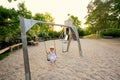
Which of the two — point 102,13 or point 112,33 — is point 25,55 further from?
point 112,33

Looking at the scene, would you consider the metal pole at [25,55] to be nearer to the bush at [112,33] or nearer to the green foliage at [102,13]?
the green foliage at [102,13]

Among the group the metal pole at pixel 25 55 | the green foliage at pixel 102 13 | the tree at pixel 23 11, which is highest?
the green foliage at pixel 102 13

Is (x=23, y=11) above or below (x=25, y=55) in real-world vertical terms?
above

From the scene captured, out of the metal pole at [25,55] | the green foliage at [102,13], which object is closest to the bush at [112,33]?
the green foliage at [102,13]

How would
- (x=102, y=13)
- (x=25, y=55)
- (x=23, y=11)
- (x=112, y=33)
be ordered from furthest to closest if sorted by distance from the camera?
(x=112, y=33) → (x=102, y=13) → (x=23, y=11) → (x=25, y=55)

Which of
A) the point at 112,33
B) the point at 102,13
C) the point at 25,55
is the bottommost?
the point at 25,55

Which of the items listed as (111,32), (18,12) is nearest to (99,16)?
(111,32)

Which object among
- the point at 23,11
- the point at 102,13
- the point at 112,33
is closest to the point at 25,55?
the point at 23,11

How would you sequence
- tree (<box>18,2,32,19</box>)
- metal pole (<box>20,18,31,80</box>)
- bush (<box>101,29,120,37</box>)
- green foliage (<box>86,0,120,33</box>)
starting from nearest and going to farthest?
metal pole (<box>20,18,31,80</box>) → tree (<box>18,2,32,19</box>) → green foliage (<box>86,0,120,33</box>) → bush (<box>101,29,120,37</box>)

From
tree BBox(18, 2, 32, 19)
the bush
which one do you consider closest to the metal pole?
tree BBox(18, 2, 32, 19)

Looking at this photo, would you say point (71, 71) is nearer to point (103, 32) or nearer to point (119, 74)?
point (119, 74)

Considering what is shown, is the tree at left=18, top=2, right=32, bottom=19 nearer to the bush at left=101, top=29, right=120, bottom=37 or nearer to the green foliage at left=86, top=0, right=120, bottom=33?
the green foliage at left=86, top=0, right=120, bottom=33

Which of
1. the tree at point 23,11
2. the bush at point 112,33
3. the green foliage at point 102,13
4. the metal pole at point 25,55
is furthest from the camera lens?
the bush at point 112,33

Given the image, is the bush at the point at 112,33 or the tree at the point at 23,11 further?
the bush at the point at 112,33
